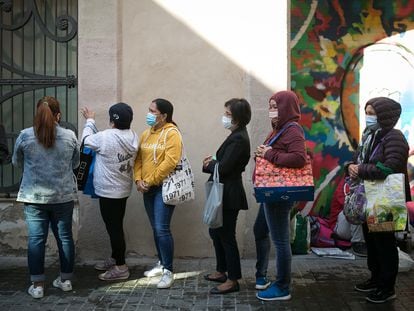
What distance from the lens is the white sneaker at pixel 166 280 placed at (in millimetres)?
5277

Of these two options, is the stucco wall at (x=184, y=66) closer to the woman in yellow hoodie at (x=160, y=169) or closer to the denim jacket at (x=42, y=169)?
the woman in yellow hoodie at (x=160, y=169)

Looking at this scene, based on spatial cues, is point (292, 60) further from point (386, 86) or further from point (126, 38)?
point (126, 38)

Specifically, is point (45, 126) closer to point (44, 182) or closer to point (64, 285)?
point (44, 182)

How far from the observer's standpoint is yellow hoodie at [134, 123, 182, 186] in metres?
5.24

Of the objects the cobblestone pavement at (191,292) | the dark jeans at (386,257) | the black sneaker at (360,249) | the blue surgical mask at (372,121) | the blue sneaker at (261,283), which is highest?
the blue surgical mask at (372,121)

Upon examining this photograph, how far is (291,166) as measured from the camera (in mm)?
4633

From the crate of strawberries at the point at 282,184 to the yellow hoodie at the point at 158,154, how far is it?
0.90 meters

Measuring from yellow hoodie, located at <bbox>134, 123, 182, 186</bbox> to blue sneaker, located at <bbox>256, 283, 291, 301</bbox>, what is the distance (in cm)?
135

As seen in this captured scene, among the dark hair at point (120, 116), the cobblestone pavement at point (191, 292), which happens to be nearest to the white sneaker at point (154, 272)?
the cobblestone pavement at point (191, 292)

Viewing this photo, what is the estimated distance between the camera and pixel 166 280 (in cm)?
531

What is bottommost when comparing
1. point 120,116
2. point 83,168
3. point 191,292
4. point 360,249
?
point 191,292

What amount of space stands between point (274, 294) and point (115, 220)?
1.68m

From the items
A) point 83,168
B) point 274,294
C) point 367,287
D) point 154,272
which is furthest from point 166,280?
point 367,287

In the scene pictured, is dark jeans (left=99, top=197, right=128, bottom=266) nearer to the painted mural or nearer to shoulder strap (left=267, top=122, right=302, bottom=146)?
shoulder strap (left=267, top=122, right=302, bottom=146)
